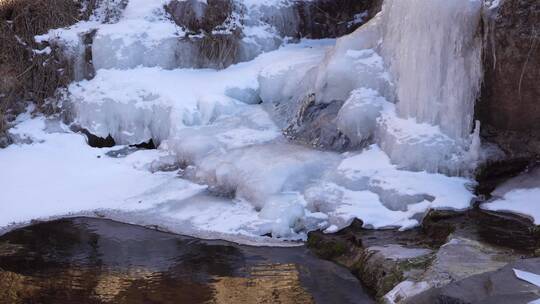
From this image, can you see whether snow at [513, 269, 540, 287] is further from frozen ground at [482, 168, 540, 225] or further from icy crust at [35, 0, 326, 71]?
icy crust at [35, 0, 326, 71]

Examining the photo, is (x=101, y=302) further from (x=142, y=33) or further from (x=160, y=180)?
(x=142, y=33)

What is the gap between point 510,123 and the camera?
22.0 ft

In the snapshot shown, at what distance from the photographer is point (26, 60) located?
984cm

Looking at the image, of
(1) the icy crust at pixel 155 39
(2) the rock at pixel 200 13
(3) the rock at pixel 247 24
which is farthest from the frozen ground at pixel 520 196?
(2) the rock at pixel 200 13

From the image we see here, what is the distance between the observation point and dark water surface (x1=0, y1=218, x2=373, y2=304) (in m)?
4.96

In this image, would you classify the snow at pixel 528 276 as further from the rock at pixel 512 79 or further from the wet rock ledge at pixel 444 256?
the rock at pixel 512 79

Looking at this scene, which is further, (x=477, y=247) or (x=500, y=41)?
(x=500, y=41)

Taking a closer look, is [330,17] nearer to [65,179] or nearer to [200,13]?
[200,13]

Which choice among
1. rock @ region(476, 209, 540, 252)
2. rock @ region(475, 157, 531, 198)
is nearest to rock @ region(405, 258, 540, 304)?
rock @ region(476, 209, 540, 252)

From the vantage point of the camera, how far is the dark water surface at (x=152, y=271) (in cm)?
496

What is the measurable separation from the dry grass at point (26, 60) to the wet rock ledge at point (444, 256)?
5642 mm

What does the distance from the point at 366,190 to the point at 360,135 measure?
966mm

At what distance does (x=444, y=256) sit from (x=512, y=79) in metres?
2.70

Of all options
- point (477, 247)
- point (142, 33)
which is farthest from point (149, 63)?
point (477, 247)
